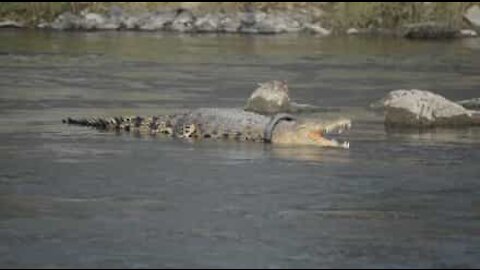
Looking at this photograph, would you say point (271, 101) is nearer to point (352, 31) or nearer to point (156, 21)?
point (352, 31)

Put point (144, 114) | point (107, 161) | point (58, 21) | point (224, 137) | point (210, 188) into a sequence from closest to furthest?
point (210, 188), point (107, 161), point (224, 137), point (144, 114), point (58, 21)

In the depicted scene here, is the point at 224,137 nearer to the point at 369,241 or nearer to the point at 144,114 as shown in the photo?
the point at 144,114

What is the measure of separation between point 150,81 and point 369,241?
67.7 ft

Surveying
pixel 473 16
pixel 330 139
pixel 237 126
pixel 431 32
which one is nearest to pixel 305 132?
pixel 330 139

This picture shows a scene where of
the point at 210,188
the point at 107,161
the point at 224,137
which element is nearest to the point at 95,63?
the point at 224,137

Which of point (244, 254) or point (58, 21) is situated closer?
point (244, 254)

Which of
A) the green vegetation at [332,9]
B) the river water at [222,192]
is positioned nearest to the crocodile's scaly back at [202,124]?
the river water at [222,192]

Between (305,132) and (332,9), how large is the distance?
55.8m

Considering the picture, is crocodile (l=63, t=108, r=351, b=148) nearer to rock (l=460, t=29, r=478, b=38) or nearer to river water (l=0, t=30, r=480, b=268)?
river water (l=0, t=30, r=480, b=268)

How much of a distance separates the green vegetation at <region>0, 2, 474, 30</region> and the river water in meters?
41.7

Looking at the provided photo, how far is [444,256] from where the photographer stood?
10836mm

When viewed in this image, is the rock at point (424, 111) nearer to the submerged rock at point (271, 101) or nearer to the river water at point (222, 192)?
the river water at point (222, 192)

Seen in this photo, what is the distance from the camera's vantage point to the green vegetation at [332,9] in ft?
230

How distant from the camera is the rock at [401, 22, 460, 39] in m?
60.3
